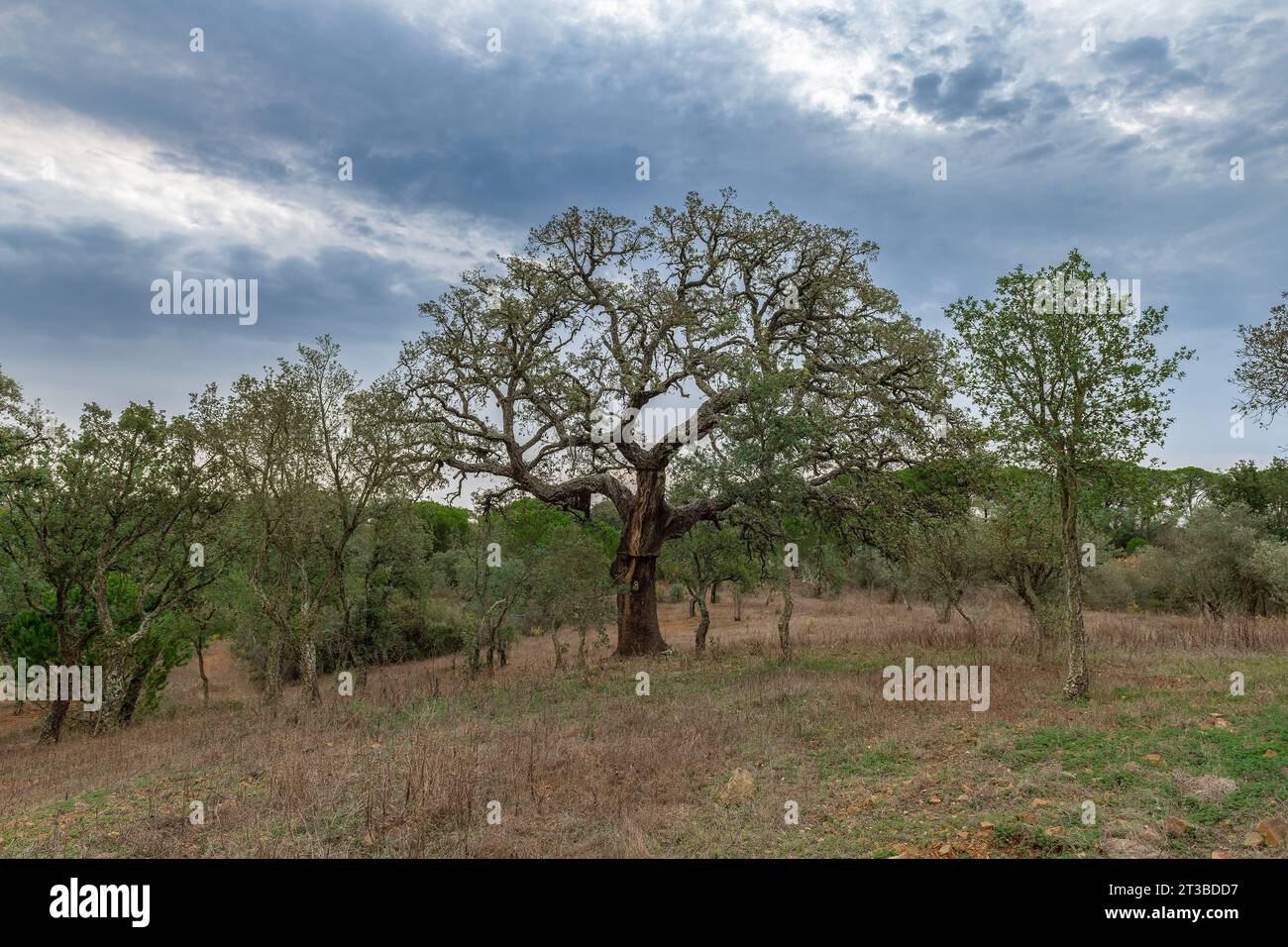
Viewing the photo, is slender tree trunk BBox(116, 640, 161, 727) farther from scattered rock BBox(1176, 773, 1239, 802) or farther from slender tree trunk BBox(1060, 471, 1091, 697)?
scattered rock BBox(1176, 773, 1239, 802)

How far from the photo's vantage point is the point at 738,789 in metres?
9.70

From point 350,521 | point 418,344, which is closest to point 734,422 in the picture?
point 418,344

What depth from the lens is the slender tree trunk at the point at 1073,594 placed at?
1383 cm

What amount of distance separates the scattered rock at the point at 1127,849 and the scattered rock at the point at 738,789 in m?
4.22

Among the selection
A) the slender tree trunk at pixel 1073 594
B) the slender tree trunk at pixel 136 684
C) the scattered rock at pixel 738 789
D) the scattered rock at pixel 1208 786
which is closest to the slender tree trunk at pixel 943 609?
the slender tree trunk at pixel 1073 594

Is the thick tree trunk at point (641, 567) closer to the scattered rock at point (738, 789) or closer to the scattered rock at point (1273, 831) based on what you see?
the scattered rock at point (738, 789)

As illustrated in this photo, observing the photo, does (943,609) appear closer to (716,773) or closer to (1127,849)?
(716,773)

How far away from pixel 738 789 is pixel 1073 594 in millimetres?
9037

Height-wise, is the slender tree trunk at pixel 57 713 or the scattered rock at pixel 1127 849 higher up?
the scattered rock at pixel 1127 849

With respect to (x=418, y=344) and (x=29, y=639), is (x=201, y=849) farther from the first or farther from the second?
(x=29, y=639)

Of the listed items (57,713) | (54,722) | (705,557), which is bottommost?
(54,722)

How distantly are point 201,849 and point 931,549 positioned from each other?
2091 cm

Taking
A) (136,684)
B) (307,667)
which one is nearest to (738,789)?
(307,667)

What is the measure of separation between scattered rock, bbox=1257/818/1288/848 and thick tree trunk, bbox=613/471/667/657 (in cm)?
1922
